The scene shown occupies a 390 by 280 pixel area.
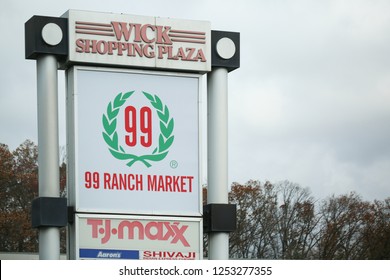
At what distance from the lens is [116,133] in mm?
17578

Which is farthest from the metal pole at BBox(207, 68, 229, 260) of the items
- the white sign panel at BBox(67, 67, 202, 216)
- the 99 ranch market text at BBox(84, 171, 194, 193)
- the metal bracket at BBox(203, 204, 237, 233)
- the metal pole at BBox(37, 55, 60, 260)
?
the metal pole at BBox(37, 55, 60, 260)

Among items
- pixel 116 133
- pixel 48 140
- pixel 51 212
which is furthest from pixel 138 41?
pixel 51 212

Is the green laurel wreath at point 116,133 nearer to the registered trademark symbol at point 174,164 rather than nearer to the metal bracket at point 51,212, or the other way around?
the registered trademark symbol at point 174,164

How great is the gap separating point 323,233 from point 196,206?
139ft

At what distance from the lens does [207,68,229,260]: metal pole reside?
1827 centimetres

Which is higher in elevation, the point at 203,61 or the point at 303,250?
the point at 203,61

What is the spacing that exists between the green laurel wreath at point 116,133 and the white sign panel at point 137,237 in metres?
0.93

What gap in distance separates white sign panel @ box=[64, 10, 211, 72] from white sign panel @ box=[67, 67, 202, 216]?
0.22 meters

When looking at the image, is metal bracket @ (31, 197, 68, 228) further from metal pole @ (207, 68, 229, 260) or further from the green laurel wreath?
metal pole @ (207, 68, 229, 260)

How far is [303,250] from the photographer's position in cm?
5834

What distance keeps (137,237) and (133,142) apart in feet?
4.81
